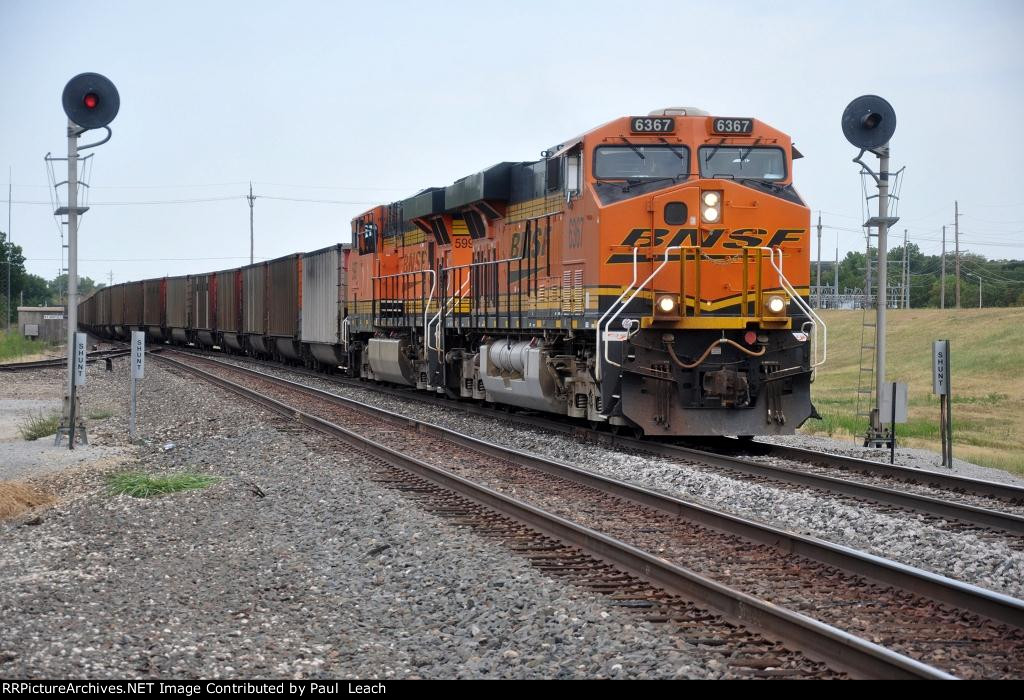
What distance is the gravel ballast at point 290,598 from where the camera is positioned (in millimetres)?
4938

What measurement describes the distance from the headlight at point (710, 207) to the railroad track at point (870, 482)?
2.70m

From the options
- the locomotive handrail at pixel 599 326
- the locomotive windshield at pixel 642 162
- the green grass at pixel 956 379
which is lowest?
the green grass at pixel 956 379

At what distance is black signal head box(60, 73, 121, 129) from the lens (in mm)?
13016

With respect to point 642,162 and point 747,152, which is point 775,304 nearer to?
point 747,152

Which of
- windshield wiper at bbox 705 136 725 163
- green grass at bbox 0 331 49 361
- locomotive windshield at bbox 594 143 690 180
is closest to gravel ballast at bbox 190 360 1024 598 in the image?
locomotive windshield at bbox 594 143 690 180

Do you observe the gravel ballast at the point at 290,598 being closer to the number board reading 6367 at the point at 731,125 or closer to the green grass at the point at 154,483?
the green grass at the point at 154,483

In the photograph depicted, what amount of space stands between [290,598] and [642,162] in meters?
8.08

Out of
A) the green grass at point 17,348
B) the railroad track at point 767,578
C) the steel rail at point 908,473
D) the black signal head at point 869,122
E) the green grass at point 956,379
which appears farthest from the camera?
the green grass at point 17,348

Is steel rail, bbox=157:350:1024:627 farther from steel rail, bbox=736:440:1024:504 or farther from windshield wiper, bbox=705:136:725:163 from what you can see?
windshield wiper, bbox=705:136:725:163

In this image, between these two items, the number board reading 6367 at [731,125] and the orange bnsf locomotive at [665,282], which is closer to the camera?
the orange bnsf locomotive at [665,282]

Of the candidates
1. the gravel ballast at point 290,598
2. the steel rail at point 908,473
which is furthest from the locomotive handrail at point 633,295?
the gravel ballast at point 290,598

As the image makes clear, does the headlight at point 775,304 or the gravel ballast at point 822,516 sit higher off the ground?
the headlight at point 775,304

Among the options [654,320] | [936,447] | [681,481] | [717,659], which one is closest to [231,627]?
[717,659]

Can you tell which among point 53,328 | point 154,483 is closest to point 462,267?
point 154,483
